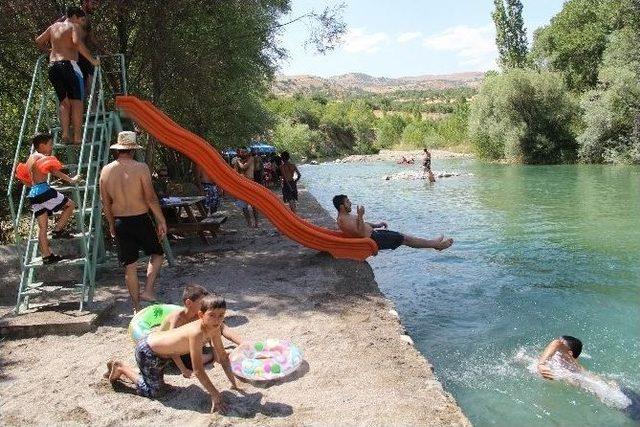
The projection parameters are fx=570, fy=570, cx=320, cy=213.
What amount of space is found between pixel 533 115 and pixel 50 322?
39.6 meters

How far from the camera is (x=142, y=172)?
614 cm

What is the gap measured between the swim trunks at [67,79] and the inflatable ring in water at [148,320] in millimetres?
3464

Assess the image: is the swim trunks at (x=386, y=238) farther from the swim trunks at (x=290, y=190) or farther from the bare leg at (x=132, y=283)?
the swim trunks at (x=290, y=190)

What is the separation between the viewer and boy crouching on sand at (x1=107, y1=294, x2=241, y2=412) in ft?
13.1

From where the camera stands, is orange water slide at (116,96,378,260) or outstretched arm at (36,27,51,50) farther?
orange water slide at (116,96,378,260)

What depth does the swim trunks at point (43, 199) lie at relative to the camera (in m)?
6.41

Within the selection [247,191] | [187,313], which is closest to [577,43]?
[247,191]

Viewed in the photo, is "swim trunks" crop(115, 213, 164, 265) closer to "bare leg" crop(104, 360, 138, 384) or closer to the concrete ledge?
the concrete ledge

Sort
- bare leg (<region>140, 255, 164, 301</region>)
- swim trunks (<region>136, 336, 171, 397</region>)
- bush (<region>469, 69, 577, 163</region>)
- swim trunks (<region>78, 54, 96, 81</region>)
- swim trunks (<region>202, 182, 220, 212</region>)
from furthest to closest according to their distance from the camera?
1. bush (<region>469, 69, 577, 163</region>)
2. swim trunks (<region>202, 182, 220, 212</region>)
3. swim trunks (<region>78, 54, 96, 81</region>)
4. bare leg (<region>140, 255, 164, 301</region>)
5. swim trunks (<region>136, 336, 171, 397</region>)

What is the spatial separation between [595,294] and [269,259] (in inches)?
200

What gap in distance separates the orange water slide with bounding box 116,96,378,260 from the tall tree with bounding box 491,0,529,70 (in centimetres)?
4711

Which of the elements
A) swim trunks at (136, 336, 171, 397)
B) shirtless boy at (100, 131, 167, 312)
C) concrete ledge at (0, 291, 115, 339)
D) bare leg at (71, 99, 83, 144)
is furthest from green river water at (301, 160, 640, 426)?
bare leg at (71, 99, 83, 144)

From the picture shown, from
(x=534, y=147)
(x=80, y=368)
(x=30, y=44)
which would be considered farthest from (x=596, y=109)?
(x=80, y=368)

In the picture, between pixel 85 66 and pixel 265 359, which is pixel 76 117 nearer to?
pixel 85 66
